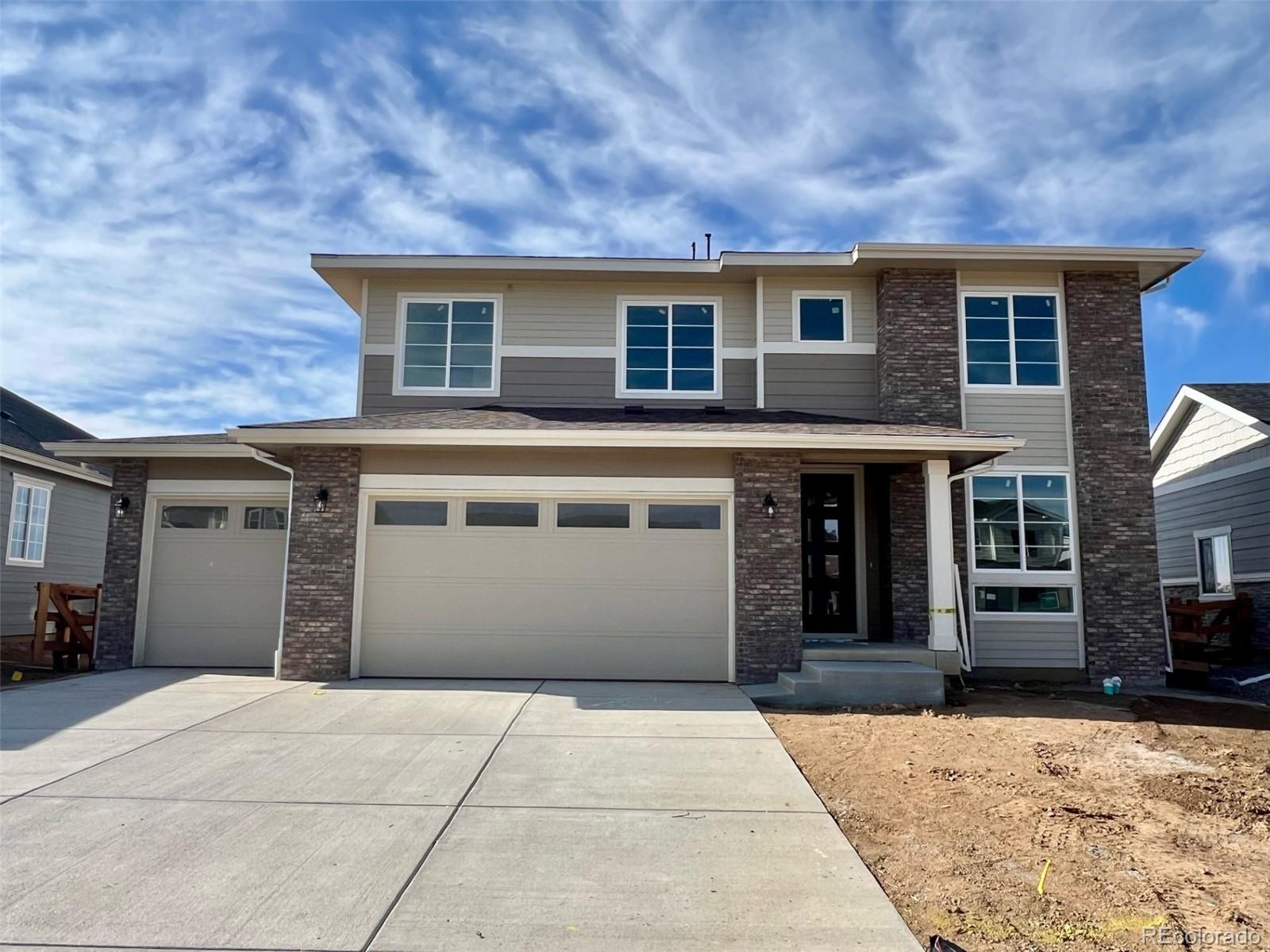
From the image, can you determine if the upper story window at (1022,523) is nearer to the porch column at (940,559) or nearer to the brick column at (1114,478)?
the brick column at (1114,478)

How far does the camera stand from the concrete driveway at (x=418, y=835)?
3607mm

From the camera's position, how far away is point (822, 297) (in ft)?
39.9

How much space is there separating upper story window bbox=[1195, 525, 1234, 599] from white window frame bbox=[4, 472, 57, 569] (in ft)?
69.8

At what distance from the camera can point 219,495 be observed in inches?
432

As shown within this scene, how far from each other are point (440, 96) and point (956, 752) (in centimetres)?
918

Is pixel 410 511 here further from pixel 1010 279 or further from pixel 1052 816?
pixel 1010 279

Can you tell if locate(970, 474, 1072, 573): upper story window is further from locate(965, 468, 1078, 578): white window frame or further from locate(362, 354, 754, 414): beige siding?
locate(362, 354, 754, 414): beige siding

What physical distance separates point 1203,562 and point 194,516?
17.3 metres

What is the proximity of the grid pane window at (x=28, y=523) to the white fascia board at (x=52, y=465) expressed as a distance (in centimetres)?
42

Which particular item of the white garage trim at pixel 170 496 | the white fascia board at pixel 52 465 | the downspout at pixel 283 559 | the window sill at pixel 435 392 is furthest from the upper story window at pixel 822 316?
the white fascia board at pixel 52 465

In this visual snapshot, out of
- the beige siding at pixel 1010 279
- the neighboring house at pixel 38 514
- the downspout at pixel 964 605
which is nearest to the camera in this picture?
the downspout at pixel 964 605

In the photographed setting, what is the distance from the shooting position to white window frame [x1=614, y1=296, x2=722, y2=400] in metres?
12.2

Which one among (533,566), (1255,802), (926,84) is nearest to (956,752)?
(1255,802)

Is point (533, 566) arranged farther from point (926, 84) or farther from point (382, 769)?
point (926, 84)
